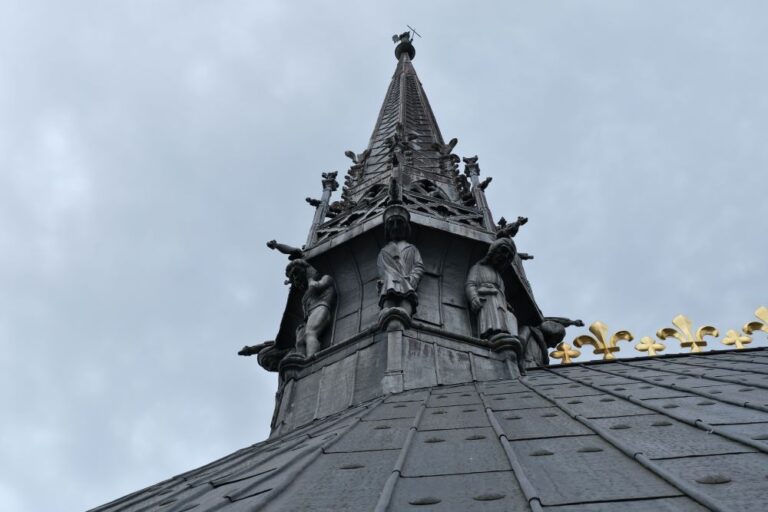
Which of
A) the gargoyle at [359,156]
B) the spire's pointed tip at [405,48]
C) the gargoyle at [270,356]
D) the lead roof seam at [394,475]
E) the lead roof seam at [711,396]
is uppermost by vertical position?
the spire's pointed tip at [405,48]

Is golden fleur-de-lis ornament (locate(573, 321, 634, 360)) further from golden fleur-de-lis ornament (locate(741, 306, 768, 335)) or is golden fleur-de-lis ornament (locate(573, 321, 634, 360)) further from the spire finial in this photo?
the spire finial

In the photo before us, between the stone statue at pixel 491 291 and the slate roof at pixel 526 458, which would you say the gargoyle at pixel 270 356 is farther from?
the slate roof at pixel 526 458

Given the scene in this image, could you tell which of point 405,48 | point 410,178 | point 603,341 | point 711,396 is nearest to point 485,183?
point 410,178

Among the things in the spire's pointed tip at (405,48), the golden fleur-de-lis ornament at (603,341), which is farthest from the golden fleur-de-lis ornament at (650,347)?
the spire's pointed tip at (405,48)

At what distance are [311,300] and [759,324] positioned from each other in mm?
7924

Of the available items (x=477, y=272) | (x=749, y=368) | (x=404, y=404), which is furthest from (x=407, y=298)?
(x=749, y=368)

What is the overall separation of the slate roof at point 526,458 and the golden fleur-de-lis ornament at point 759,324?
6.90m

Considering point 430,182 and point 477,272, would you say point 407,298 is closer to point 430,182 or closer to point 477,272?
point 477,272

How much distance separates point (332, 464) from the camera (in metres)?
4.55

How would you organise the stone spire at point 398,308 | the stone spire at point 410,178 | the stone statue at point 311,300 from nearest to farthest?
the stone spire at point 398,308 < the stone statue at point 311,300 < the stone spire at point 410,178

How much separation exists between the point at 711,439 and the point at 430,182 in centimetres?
1419

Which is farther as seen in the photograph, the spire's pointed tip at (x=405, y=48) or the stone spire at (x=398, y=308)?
the spire's pointed tip at (x=405, y=48)

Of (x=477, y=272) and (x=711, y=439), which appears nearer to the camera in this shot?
(x=711, y=439)

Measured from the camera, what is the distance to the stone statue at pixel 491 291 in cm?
1120
